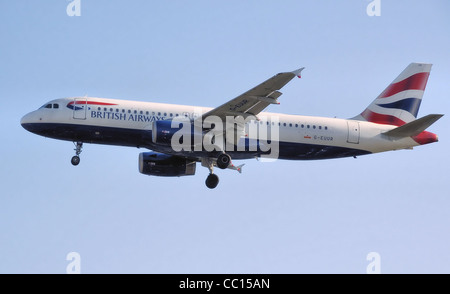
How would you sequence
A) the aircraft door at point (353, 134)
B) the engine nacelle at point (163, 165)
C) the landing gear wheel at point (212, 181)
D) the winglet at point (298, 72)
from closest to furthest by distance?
the winglet at point (298, 72), the aircraft door at point (353, 134), the landing gear wheel at point (212, 181), the engine nacelle at point (163, 165)

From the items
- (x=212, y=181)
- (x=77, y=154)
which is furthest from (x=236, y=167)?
(x=77, y=154)

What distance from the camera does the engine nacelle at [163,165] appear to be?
49.8m

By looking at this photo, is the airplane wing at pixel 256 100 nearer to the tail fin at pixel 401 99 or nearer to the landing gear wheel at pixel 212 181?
the landing gear wheel at pixel 212 181

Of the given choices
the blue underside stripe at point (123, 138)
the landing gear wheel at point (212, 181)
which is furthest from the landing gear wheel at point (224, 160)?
the landing gear wheel at point (212, 181)

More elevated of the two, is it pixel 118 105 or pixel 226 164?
pixel 118 105

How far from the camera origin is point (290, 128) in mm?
47156

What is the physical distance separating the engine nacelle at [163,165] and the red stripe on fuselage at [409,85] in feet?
42.3

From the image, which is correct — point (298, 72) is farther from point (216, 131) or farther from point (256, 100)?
point (216, 131)

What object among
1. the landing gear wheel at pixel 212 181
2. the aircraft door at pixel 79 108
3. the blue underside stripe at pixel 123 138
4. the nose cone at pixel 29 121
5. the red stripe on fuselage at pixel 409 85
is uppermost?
the red stripe on fuselage at pixel 409 85

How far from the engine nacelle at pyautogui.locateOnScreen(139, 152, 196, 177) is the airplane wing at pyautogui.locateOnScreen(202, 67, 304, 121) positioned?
5.93 meters

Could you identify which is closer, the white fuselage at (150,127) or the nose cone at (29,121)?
the white fuselage at (150,127)
